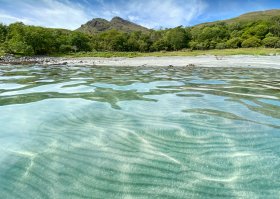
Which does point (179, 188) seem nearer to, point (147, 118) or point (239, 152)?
point (239, 152)

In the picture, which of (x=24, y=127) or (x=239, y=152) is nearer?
(x=239, y=152)

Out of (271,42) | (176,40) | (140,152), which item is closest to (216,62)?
(140,152)

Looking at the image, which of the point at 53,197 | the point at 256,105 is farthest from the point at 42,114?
the point at 256,105

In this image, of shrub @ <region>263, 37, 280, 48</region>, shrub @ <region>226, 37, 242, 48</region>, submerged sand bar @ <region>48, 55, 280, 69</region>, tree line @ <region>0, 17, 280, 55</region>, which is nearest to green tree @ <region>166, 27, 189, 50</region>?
tree line @ <region>0, 17, 280, 55</region>

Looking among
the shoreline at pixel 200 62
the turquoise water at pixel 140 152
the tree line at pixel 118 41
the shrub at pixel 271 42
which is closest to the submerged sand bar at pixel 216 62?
the shoreline at pixel 200 62

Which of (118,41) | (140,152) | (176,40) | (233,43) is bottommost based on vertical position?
(140,152)

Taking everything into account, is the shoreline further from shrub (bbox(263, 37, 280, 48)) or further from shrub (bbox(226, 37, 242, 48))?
shrub (bbox(226, 37, 242, 48))

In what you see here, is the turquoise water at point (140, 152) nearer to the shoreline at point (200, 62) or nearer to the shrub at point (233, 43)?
the shoreline at point (200, 62)

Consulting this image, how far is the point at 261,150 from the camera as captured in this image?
1953 millimetres

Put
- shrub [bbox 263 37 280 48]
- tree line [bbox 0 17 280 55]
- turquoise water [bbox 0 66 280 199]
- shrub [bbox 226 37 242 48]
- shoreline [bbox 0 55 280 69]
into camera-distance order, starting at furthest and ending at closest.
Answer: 1. shrub [bbox 226 37 242 48]
2. shrub [bbox 263 37 280 48]
3. tree line [bbox 0 17 280 55]
4. shoreline [bbox 0 55 280 69]
5. turquoise water [bbox 0 66 280 199]

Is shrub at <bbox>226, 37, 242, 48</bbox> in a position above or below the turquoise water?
above

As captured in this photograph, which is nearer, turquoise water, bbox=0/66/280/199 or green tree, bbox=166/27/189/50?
turquoise water, bbox=0/66/280/199

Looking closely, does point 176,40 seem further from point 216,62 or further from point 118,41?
point 216,62

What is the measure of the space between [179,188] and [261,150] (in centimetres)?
96
